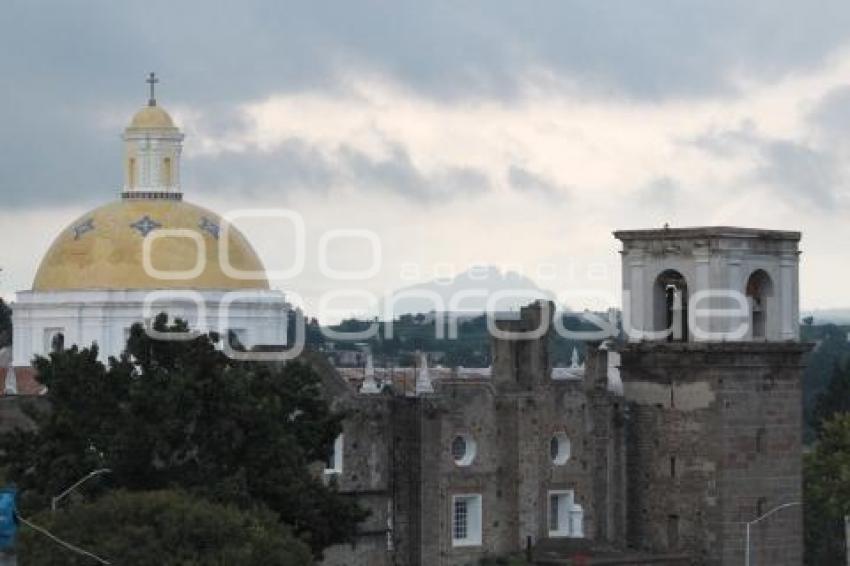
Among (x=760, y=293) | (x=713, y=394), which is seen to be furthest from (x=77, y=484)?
(x=760, y=293)

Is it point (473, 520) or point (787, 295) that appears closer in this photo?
point (473, 520)

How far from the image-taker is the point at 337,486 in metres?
76.5

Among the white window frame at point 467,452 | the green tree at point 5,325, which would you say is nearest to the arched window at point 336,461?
the white window frame at point 467,452

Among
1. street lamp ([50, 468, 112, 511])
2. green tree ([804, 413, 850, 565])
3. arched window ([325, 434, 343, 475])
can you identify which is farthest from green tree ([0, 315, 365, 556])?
green tree ([804, 413, 850, 565])

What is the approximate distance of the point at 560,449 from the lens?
8375 cm

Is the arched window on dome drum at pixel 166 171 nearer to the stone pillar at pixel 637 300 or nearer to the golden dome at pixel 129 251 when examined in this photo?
the golden dome at pixel 129 251

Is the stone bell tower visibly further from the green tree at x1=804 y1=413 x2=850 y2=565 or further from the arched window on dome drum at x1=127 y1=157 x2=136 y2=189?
the arched window on dome drum at x1=127 y1=157 x2=136 y2=189

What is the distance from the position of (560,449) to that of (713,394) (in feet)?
15.7

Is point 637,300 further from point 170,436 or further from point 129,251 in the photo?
point 170,436

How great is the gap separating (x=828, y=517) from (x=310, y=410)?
3702cm

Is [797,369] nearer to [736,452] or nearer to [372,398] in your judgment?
[736,452]

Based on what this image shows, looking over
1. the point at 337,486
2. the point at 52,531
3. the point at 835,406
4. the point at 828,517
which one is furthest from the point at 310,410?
the point at 835,406

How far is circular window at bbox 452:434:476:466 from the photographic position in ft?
268

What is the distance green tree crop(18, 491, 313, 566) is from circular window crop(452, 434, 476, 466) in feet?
63.5
